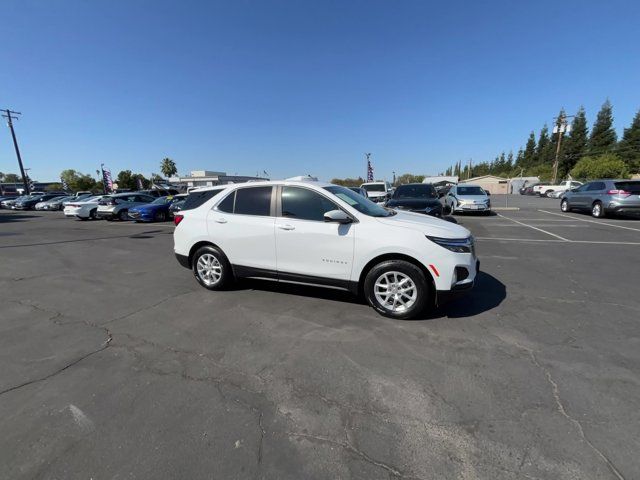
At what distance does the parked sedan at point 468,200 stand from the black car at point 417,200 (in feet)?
10.9

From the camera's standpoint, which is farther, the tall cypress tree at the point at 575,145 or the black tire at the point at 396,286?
the tall cypress tree at the point at 575,145

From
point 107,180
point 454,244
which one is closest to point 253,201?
point 454,244

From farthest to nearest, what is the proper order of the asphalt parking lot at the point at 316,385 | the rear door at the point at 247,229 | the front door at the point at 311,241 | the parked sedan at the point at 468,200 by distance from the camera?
the parked sedan at the point at 468,200 → the rear door at the point at 247,229 → the front door at the point at 311,241 → the asphalt parking lot at the point at 316,385

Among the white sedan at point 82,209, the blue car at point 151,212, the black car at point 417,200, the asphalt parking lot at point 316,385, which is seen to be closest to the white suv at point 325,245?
the asphalt parking lot at point 316,385

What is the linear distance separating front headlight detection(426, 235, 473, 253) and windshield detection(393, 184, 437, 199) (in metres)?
8.68

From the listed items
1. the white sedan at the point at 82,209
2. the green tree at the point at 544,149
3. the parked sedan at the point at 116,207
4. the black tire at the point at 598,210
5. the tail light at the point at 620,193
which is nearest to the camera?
the tail light at the point at 620,193

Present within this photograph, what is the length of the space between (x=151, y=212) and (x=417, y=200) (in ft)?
46.6

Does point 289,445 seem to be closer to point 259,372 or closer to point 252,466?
point 252,466

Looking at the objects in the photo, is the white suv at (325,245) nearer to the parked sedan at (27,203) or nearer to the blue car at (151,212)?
the blue car at (151,212)

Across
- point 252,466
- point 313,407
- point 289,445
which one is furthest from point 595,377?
point 252,466

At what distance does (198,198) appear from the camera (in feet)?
17.7

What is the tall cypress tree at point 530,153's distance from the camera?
268 ft

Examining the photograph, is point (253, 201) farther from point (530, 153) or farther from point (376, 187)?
point (530, 153)

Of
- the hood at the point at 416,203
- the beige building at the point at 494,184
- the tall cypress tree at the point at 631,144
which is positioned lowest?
the beige building at the point at 494,184
